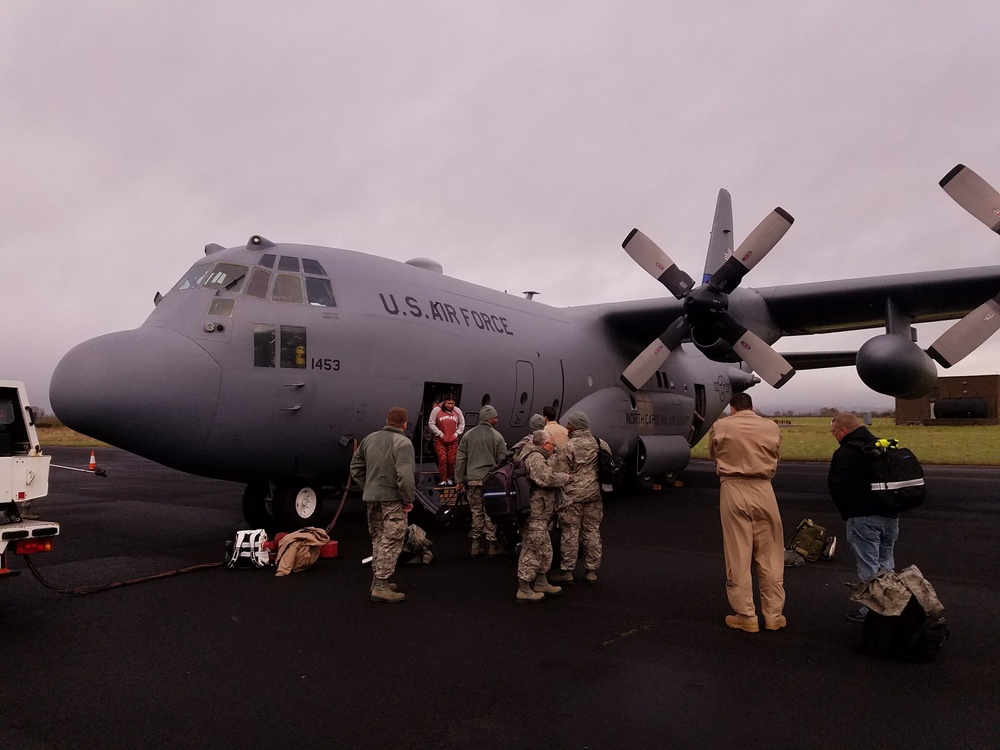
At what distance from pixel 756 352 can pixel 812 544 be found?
15.4 feet

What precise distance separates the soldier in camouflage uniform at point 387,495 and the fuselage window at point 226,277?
3397 mm

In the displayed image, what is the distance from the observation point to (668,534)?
31.6 ft

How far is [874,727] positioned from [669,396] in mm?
13102

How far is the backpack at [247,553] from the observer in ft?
24.0

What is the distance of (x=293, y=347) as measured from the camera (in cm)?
825

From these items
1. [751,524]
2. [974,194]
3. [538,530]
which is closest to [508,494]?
[538,530]

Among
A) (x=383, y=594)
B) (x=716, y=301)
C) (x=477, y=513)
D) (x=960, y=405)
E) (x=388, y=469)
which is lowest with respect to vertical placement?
(x=383, y=594)

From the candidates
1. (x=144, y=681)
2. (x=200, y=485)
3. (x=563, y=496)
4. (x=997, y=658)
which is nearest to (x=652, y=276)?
(x=563, y=496)

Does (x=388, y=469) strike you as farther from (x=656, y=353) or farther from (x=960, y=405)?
(x=960, y=405)

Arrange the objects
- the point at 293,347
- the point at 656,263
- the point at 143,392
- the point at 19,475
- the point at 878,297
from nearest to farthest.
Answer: the point at 19,475
the point at 143,392
the point at 293,347
the point at 656,263
the point at 878,297

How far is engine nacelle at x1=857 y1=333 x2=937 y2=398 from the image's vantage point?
11.1m

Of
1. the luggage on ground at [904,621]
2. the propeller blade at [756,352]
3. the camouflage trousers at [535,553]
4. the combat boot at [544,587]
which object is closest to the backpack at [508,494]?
the camouflage trousers at [535,553]

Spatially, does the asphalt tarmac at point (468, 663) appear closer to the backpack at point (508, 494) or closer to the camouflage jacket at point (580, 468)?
the backpack at point (508, 494)

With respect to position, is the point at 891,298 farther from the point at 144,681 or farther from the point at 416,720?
the point at 144,681
